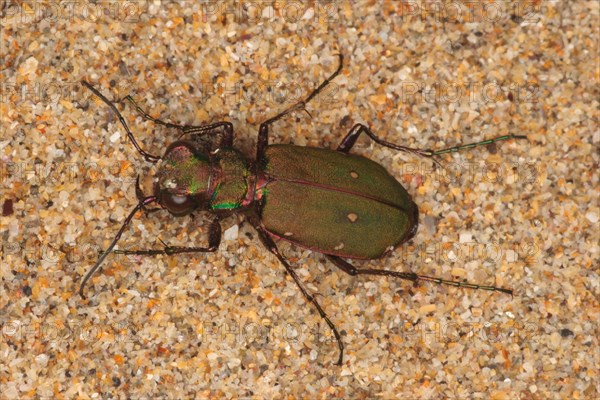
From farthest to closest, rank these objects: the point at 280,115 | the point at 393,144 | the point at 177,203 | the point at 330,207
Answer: the point at 393,144, the point at 280,115, the point at 330,207, the point at 177,203

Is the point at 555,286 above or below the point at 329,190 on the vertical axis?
Answer: below

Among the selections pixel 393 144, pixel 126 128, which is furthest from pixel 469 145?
pixel 126 128

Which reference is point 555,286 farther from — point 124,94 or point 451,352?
point 124,94

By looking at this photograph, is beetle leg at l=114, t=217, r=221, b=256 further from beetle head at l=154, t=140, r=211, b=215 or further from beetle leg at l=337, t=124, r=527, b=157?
beetle leg at l=337, t=124, r=527, b=157

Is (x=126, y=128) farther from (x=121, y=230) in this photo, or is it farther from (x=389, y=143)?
(x=389, y=143)

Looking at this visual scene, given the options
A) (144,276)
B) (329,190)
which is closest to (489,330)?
(329,190)

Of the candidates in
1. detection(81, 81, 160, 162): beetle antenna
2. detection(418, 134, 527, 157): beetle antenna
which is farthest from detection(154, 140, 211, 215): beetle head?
detection(418, 134, 527, 157): beetle antenna
